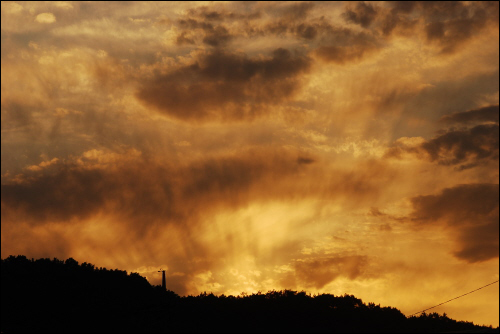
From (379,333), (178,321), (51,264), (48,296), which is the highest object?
(51,264)

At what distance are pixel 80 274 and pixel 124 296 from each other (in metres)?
4.93

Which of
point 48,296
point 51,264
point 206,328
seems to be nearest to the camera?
point 206,328

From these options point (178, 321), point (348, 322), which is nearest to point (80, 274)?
point (178, 321)

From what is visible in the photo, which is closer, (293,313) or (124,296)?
(293,313)

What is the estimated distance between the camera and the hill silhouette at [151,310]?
147ft

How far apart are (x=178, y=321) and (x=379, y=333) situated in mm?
17714

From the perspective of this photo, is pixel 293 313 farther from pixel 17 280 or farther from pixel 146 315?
pixel 17 280

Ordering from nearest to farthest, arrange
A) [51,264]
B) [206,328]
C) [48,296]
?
[206,328]
[48,296]
[51,264]

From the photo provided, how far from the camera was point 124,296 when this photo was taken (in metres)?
52.3

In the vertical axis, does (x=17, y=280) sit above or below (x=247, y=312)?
above

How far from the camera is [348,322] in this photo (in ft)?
152

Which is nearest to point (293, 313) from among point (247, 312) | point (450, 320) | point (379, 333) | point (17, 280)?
point (247, 312)

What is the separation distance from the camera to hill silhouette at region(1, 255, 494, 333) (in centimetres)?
4478

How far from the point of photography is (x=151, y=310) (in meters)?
49.3
